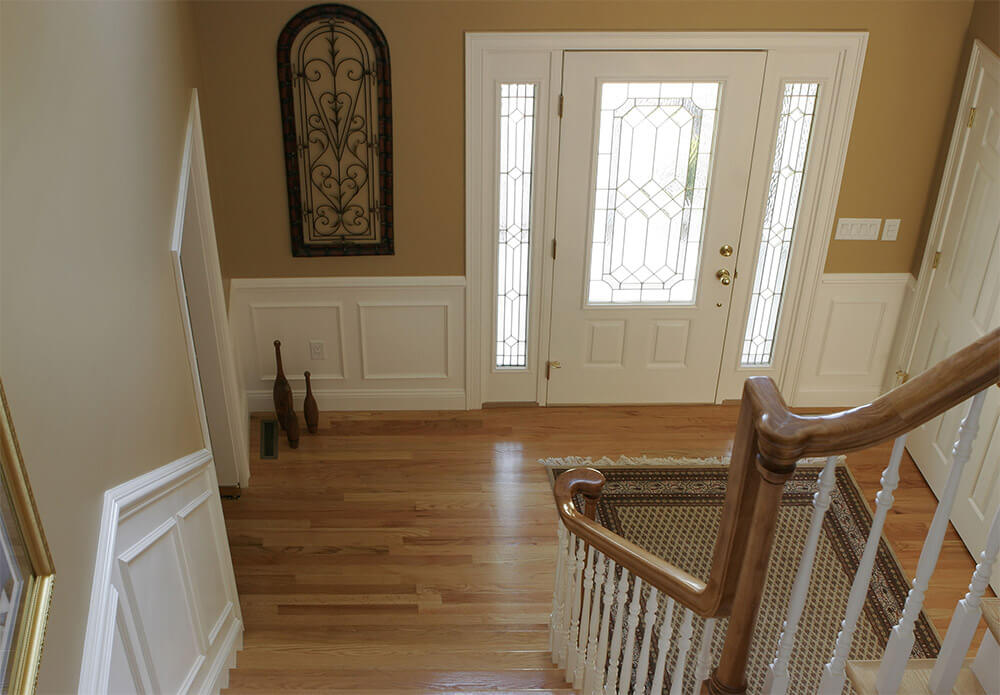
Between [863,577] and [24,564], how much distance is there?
1519mm

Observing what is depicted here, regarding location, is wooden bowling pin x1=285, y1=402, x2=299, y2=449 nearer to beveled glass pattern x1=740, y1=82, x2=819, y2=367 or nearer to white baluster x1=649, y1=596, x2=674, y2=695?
beveled glass pattern x1=740, y1=82, x2=819, y2=367

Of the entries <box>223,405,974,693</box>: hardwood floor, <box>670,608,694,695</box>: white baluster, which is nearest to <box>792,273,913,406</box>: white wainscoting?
<box>223,405,974,693</box>: hardwood floor

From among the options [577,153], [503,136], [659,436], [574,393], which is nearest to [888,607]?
[659,436]

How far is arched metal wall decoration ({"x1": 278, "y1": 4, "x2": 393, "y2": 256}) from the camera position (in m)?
4.20

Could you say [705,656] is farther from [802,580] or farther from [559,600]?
[559,600]

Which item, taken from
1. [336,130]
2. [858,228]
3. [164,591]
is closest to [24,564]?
[164,591]

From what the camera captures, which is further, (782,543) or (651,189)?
(651,189)

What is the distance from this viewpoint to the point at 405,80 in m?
4.31

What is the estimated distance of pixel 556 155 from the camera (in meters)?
4.52

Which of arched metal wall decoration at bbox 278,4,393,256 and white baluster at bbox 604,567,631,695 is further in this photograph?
arched metal wall decoration at bbox 278,4,393,256

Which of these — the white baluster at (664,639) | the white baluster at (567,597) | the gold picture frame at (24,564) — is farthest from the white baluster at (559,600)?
the gold picture frame at (24,564)

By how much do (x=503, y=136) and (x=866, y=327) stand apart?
236 centimetres

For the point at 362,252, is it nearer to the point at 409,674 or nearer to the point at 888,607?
the point at 409,674

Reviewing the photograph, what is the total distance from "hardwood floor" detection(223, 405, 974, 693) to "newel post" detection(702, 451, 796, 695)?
1606 millimetres
